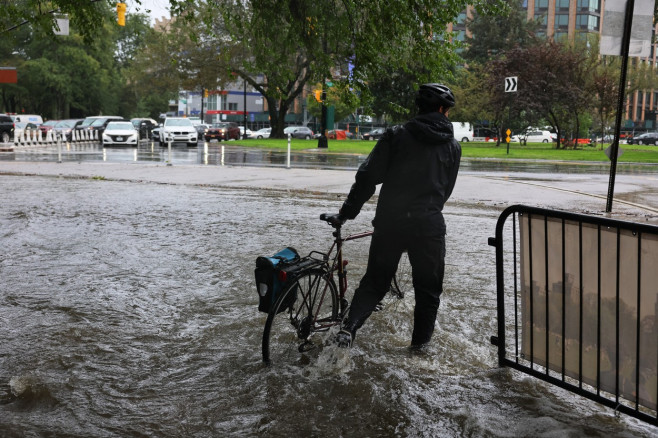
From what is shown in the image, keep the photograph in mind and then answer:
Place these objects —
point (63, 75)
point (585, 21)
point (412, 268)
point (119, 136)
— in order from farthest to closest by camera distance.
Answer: point (585, 21), point (63, 75), point (119, 136), point (412, 268)

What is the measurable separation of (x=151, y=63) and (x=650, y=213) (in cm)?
4549

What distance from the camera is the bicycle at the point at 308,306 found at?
4355 millimetres

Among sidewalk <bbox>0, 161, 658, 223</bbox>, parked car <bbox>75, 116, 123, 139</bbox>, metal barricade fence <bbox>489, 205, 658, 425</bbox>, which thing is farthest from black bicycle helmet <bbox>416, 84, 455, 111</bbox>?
parked car <bbox>75, 116, 123, 139</bbox>

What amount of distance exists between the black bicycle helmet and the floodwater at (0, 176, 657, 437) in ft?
5.80

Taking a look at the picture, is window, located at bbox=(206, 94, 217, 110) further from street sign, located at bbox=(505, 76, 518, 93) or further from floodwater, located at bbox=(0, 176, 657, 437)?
floodwater, located at bbox=(0, 176, 657, 437)

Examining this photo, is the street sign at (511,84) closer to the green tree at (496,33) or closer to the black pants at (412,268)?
the black pants at (412,268)

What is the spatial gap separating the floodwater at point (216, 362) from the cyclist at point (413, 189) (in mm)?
604

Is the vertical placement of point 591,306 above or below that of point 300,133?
below

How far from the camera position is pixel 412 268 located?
14.7ft

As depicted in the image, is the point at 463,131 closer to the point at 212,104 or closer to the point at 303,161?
the point at 303,161

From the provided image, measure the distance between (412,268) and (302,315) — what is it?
823 millimetres

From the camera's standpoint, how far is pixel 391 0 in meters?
7.34

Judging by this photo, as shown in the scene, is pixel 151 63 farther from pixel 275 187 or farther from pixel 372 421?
pixel 372 421

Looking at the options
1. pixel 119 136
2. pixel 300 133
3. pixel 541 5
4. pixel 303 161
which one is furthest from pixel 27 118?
pixel 541 5
